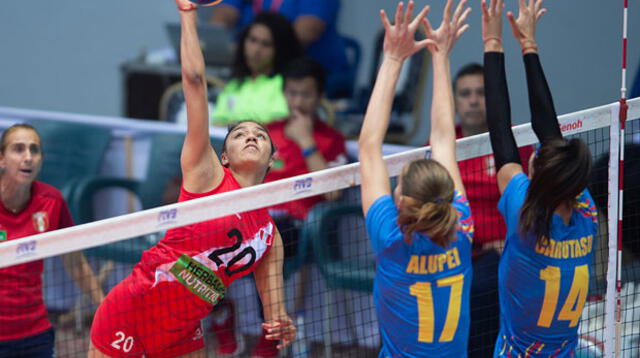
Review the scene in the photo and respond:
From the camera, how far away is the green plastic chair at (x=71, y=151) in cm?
874

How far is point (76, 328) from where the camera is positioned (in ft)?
26.2

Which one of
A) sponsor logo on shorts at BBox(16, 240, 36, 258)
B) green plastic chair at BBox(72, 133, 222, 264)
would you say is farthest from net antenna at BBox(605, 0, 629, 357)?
green plastic chair at BBox(72, 133, 222, 264)

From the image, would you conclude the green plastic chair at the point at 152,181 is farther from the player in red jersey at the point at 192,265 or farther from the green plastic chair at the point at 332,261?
the player in red jersey at the point at 192,265

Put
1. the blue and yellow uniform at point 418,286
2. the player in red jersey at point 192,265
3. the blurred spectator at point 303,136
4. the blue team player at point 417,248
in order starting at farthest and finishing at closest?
the blurred spectator at point 303,136 → the player in red jersey at point 192,265 → the blue and yellow uniform at point 418,286 → the blue team player at point 417,248

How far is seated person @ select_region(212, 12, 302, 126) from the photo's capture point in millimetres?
7805

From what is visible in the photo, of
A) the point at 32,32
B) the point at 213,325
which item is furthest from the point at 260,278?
the point at 32,32

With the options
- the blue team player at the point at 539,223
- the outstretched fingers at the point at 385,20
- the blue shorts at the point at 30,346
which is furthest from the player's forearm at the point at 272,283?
the blue shorts at the point at 30,346

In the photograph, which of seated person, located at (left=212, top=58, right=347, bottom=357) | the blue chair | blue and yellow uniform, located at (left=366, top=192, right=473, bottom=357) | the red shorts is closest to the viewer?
blue and yellow uniform, located at (left=366, top=192, right=473, bottom=357)

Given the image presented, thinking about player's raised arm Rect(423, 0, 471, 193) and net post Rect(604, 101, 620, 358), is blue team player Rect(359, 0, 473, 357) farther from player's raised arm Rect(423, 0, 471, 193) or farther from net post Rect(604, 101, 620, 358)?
net post Rect(604, 101, 620, 358)

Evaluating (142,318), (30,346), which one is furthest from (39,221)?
(142,318)

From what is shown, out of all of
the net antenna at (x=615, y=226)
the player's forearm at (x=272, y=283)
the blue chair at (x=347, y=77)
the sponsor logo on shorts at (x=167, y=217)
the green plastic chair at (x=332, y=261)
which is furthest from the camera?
the blue chair at (x=347, y=77)

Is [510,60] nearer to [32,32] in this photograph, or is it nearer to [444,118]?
[444,118]

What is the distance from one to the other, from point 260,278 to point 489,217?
1580 mm

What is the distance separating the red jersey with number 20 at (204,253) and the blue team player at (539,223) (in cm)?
119
